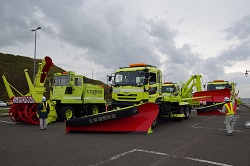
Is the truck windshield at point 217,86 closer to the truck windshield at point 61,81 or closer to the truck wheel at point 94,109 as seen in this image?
the truck wheel at point 94,109

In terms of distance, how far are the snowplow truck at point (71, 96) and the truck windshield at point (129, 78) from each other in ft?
13.2

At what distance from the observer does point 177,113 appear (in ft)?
48.4

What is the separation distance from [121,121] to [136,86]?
6.63ft

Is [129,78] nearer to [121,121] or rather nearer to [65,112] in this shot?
[121,121]

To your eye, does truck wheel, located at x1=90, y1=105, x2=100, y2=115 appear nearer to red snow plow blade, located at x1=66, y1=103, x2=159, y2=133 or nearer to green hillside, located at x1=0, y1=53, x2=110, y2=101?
red snow plow blade, located at x1=66, y1=103, x2=159, y2=133

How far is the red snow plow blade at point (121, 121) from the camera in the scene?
975cm

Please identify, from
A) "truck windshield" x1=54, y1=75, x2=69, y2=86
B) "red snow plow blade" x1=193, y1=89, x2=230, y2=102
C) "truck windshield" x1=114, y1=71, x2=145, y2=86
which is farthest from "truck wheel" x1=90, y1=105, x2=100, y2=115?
"red snow plow blade" x1=193, y1=89, x2=230, y2=102

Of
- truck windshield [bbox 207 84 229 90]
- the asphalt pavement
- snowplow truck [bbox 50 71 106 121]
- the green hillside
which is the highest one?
the green hillside

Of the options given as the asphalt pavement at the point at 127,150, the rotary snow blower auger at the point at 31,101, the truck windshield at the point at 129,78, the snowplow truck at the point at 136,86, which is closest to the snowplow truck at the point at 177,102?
the snowplow truck at the point at 136,86

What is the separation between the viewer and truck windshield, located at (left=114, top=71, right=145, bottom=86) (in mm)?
11422

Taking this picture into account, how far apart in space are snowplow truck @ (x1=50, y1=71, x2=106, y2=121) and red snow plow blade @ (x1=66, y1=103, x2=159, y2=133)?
14.6ft

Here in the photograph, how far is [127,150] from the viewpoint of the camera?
6.99m

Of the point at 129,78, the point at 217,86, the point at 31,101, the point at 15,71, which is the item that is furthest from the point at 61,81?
the point at 15,71

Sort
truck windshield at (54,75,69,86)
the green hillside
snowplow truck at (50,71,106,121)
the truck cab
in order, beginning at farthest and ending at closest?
the green hillside < truck windshield at (54,75,69,86) < snowplow truck at (50,71,106,121) < the truck cab
